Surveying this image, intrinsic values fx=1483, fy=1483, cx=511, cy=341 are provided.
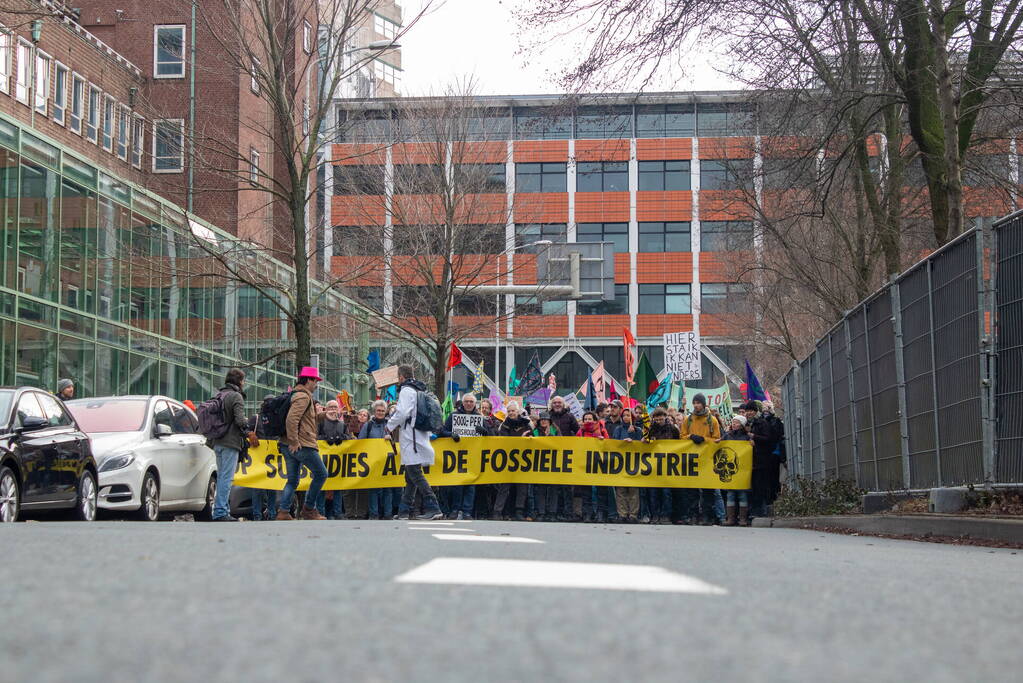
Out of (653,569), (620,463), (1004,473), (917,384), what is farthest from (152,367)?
(653,569)

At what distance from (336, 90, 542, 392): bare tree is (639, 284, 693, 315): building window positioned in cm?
4057

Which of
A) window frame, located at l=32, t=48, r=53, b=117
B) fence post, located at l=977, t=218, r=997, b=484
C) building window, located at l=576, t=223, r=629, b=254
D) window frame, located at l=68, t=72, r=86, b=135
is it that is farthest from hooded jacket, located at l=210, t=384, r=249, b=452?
building window, located at l=576, t=223, r=629, b=254

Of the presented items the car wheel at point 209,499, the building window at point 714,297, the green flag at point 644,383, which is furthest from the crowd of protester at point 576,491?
the building window at point 714,297

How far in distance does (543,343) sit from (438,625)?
7679 cm

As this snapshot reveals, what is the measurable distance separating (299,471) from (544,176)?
6562 centimetres

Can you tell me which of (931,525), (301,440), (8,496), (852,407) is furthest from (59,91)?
(931,525)

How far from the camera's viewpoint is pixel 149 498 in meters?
18.6

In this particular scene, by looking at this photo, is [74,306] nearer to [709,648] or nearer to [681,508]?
[681,508]

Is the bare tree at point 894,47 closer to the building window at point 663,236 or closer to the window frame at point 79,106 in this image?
the window frame at point 79,106

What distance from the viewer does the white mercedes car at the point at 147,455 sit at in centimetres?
1805

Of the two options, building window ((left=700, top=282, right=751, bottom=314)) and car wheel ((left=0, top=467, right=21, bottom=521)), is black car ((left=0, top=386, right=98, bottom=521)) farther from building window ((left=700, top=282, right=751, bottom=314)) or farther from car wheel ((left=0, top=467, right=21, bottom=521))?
building window ((left=700, top=282, right=751, bottom=314))

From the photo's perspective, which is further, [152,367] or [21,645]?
[152,367]

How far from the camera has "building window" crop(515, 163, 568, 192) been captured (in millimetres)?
83188

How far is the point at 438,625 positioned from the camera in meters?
3.73
